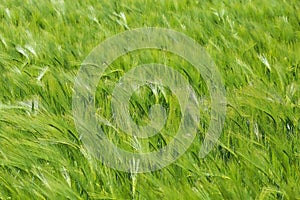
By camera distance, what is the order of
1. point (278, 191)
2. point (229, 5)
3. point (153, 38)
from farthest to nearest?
point (229, 5) → point (153, 38) → point (278, 191)

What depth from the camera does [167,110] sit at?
1129mm

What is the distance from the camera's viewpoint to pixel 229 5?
2070mm

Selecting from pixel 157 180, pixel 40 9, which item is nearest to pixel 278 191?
pixel 157 180

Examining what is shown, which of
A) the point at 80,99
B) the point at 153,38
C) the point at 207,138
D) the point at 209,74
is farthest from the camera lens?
the point at 153,38

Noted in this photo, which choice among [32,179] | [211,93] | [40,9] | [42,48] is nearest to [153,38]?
[42,48]

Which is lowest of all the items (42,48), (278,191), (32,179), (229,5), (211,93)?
(278,191)

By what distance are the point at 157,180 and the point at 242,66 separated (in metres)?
0.54

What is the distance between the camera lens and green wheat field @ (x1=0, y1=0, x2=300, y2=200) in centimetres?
84

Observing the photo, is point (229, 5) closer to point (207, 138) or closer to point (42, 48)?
point (42, 48)

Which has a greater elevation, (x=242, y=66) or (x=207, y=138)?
(x=242, y=66)

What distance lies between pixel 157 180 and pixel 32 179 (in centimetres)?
21

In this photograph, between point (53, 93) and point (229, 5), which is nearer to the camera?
point (53, 93)

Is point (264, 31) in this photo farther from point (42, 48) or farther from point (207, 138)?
point (207, 138)

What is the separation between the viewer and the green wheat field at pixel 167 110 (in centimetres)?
84
